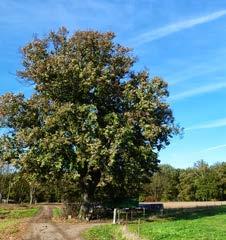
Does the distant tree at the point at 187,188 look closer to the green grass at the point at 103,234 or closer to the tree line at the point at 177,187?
the tree line at the point at 177,187

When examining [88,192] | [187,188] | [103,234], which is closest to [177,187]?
[187,188]

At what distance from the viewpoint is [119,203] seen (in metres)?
53.3

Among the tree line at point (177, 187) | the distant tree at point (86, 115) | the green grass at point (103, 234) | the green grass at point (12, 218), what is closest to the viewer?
the green grass at point (103, 234)

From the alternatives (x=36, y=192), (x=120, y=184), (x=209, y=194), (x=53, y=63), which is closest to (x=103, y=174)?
(x=120, y=184)

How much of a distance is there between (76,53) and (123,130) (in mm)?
8653

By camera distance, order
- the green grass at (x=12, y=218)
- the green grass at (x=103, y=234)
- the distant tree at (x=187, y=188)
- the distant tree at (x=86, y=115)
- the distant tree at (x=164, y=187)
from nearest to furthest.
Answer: the green grass at (x=103, y=234)
the green grass at (x=12, y=218)
the distant tree at (x=86, y=115)
the distant tree at (x=187, y=188)
the distant tree at (x=164, y=187)

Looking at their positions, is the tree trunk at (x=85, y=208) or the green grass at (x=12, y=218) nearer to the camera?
the green grass at (x=12, y=218)

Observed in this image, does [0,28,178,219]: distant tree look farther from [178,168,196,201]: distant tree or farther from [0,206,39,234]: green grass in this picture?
[178,168,196,201]: distant tree

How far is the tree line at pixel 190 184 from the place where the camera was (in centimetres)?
13725

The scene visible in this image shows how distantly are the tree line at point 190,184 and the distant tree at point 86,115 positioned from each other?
90.1 m

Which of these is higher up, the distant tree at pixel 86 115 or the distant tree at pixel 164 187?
the distant tree at pixel 164 187

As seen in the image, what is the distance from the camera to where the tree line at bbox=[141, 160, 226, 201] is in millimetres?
137250

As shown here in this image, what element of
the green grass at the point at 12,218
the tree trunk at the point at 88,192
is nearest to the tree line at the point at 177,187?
the green grass at the point at 12,218

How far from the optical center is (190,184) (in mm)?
143750
